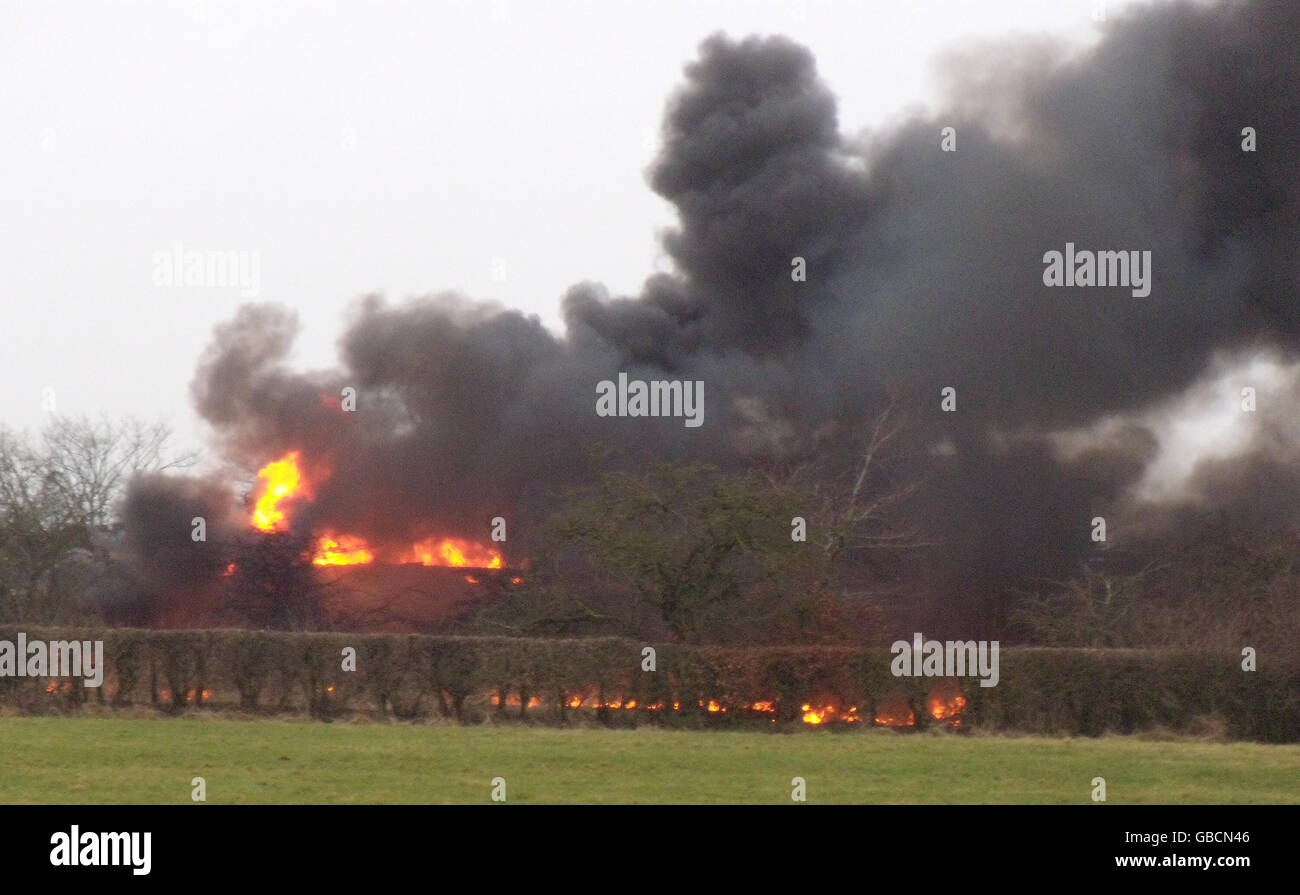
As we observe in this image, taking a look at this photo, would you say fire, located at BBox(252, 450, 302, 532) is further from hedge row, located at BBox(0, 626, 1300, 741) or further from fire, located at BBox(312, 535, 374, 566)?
hedge row, located at BBox(0, 626, 1300, 741)

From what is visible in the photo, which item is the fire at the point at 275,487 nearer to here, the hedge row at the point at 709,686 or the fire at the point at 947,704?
the hedge row at the point at 709,686

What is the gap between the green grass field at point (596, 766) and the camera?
11.0 meters

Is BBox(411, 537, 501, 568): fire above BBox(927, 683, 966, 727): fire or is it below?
above

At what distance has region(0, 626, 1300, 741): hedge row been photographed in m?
18.3

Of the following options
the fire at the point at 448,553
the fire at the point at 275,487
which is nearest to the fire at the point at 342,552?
the fire at the point at 275,487

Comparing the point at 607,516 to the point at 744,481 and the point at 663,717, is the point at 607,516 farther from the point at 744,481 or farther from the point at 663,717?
the point at 663,717

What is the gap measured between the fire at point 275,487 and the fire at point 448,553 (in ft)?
12.3

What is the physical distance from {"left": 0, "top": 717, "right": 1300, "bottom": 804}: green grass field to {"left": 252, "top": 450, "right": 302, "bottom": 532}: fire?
17.4 meters

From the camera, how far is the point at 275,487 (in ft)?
118

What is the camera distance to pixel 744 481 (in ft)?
76.3

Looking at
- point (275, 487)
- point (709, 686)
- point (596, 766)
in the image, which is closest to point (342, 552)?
point (275, 487)

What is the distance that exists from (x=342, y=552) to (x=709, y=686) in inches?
728

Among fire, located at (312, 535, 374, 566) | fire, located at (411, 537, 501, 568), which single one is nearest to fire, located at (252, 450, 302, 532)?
fire, located at (312, 535, 374, 566)
